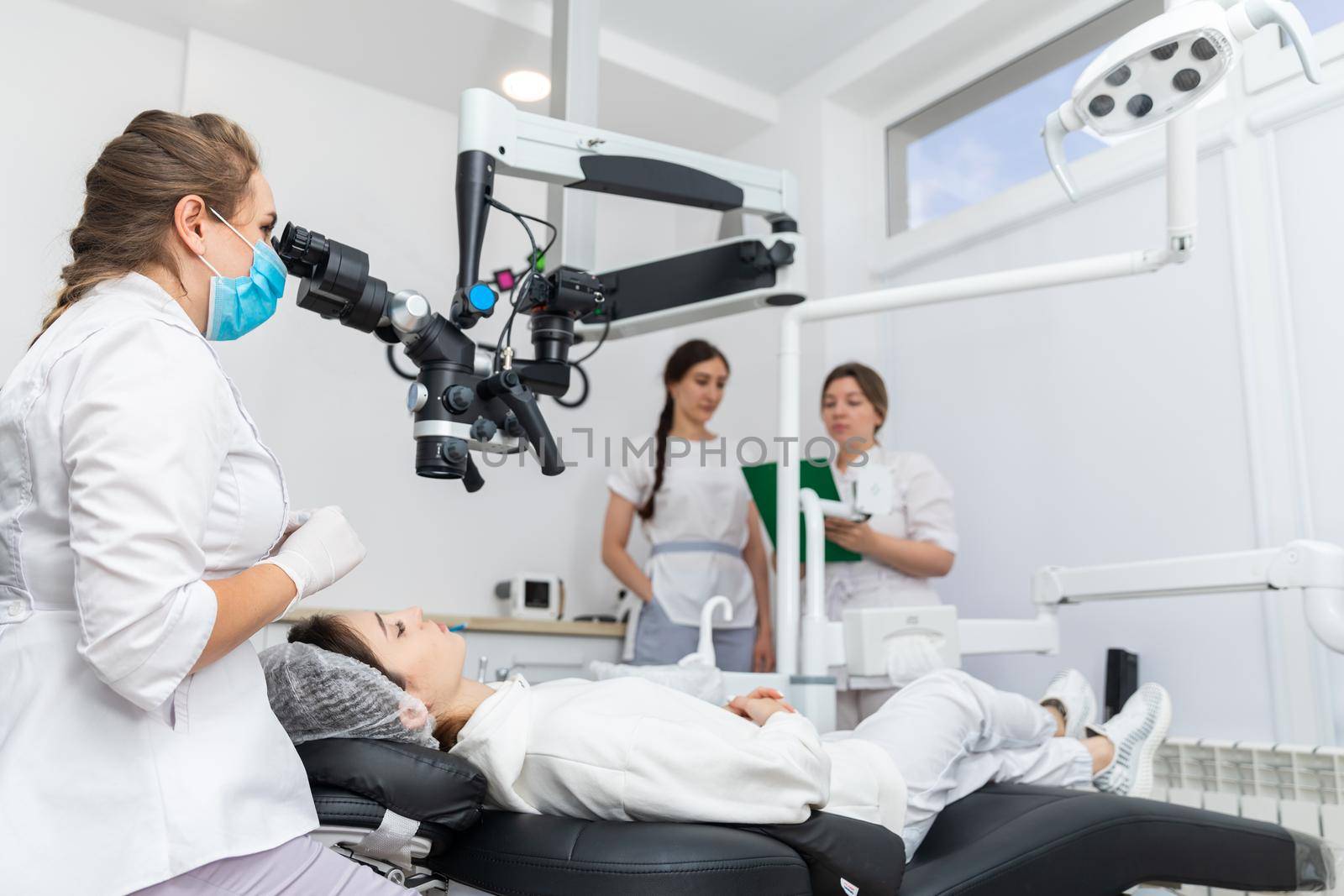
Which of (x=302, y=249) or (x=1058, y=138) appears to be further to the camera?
(x=1058, y=138)

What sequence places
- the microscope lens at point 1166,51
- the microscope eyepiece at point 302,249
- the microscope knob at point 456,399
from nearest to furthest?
the microscope eyepiece at point 302,249 < the microscope knob at point 456,399 < the microscope lens at point 1166,51

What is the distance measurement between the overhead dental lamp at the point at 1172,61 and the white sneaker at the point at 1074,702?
1.15 m

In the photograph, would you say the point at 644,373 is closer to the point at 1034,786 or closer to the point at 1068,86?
the point at 1068,86

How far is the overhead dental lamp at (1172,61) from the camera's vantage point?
56.5 inches

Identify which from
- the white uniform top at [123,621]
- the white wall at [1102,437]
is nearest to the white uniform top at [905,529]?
the white wall at [1102,437]

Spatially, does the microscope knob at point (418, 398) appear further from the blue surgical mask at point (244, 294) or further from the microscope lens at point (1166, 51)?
the microscope lens at point (1166, 51)

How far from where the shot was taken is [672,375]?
3096 millimetres

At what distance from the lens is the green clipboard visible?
2.42 meters

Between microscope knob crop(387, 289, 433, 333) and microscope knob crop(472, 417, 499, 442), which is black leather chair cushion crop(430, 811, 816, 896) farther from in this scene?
microscope knob crop(387, 289, 433, 333)

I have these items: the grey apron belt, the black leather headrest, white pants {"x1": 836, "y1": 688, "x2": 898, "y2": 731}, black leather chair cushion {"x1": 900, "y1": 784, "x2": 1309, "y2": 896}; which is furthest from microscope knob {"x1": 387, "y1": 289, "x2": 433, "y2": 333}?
the grey apron belt

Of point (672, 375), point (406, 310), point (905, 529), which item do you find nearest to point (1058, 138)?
point (406, 310)


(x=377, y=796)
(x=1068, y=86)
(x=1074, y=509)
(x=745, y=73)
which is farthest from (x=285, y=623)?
(x=1068, y=86)

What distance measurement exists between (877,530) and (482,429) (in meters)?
1.60

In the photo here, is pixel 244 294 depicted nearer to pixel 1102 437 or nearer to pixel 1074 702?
pixel 1074 702
